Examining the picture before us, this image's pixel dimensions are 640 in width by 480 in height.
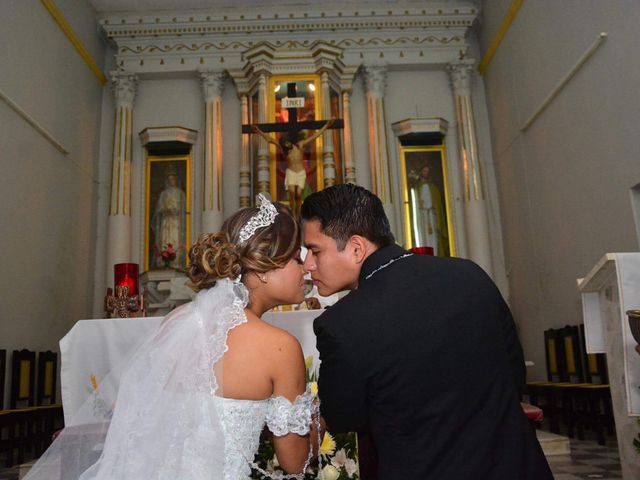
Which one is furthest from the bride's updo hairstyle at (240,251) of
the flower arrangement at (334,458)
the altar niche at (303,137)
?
the altar niche at (303,137)

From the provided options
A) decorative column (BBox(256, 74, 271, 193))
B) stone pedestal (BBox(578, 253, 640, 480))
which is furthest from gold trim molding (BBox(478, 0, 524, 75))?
stone pedestal (BBox(578, 253, 640, 480))

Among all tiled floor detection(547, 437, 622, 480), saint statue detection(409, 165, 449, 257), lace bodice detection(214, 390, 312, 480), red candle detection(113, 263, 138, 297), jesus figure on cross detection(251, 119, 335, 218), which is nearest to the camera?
lace bodice detection(214, 390, 312, 480)

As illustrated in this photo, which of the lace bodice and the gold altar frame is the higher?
the gold altar frame

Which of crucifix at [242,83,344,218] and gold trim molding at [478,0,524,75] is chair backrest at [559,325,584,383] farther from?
gold trim molding at [478,0,524,75]

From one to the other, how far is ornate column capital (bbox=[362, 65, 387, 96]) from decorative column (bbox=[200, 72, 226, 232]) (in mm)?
2459

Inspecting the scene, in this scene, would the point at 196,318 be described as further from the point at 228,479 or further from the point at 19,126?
the point at 19,126

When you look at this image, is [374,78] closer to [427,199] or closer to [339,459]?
[427,199]

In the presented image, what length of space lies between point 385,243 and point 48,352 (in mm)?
6708

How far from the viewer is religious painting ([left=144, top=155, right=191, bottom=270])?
939 centimetres

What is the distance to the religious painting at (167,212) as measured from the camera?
9391mm

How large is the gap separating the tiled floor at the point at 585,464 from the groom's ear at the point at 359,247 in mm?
3232

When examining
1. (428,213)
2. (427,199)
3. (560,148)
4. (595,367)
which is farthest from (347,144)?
(595,367)

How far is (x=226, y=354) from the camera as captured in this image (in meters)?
1.83

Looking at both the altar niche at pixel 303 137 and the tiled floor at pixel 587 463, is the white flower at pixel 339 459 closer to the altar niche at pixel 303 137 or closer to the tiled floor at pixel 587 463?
the tiled floor at pixel 587 463
